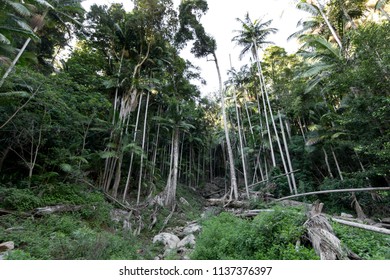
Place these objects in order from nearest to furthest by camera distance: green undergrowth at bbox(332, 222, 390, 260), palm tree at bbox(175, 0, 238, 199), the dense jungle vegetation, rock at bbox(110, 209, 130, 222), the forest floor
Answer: green undergrowth at bbox(332, 222, 390, 260), the forest floor, the dense jungle vegetation, rock at bbox(110, 209, 130, 222), palm tree at bbox(175, 0, 238, 199)

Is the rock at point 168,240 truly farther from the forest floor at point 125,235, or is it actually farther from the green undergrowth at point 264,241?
the green undergrowth at point 264,241

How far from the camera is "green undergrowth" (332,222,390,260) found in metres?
2.84

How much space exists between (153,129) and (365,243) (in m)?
13.9

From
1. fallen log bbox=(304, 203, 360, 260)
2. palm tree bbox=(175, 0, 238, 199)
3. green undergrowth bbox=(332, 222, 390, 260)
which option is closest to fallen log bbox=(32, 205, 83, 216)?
fallen log bbox=(304, 203, 360, 260)

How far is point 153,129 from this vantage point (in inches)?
596

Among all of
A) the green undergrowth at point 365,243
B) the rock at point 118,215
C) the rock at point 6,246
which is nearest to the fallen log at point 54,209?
the rock at point 118,215

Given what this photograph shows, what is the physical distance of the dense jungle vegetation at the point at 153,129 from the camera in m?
4.26

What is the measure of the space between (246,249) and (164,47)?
45.3 ft

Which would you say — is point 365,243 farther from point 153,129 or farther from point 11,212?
point 153,129

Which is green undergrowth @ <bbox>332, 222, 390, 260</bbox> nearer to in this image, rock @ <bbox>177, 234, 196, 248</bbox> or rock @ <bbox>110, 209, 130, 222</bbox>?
rock @ <bbox>177, 234, 196, 248</bbox>

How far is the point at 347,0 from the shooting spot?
32.5 feet

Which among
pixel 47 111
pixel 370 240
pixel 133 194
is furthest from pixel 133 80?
pixel 370 240

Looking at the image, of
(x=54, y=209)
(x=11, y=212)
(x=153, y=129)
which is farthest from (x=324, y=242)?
(x=153, y=129)

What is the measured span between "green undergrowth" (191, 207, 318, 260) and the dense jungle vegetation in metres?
0.03
